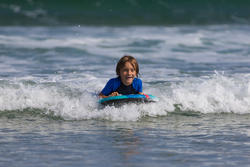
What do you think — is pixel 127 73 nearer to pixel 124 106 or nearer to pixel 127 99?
pixel 127 99

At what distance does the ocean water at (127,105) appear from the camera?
5.16m

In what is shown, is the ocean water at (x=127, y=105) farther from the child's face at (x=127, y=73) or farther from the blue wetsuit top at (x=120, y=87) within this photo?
the child's face at (x=127, y=73)

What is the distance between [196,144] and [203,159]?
66 cm

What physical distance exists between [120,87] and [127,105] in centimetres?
31

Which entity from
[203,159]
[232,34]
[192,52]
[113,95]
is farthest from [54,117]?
[232,34]

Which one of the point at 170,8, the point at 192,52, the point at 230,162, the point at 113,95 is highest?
the point at 170,8

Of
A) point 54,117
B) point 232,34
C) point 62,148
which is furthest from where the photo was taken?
point 232,34

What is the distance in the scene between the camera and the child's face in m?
7.21

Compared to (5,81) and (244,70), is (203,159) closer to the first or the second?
(5,81)

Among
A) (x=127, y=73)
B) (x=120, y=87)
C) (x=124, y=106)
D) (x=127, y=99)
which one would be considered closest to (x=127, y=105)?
(x=124, y=106)

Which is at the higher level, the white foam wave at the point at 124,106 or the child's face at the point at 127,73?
the child's face at the point at 127,73

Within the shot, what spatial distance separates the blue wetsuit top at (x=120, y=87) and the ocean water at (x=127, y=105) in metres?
0.24

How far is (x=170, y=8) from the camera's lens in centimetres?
2861

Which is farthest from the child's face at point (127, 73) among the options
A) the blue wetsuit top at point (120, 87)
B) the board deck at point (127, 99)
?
the board deck at point (127, 99)
